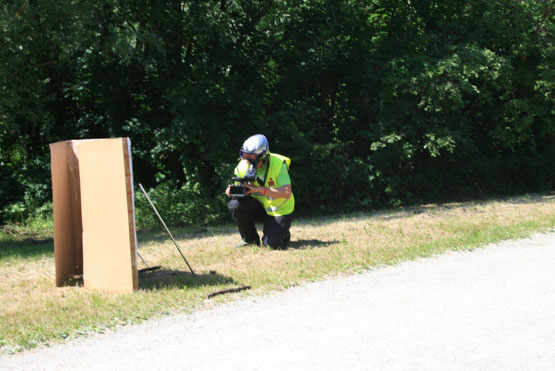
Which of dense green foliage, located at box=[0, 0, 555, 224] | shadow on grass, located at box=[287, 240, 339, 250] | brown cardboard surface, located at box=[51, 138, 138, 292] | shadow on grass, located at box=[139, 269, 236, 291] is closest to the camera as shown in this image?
brown cardboard surface, located at box=[51, 138, 138, 292]

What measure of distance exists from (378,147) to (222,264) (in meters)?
7.99

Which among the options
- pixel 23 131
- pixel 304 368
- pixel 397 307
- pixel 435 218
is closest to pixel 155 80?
pixel 23 131

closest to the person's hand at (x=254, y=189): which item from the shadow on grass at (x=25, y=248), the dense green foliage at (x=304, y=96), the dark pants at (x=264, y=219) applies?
the dark pants at (x=264, y=219)

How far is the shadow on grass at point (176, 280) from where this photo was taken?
680 centimetres

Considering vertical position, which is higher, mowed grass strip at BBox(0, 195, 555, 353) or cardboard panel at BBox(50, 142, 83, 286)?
cardboard panel at BBox(50, 142, 83, 286)

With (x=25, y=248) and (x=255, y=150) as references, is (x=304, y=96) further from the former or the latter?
(x=25, y=248)

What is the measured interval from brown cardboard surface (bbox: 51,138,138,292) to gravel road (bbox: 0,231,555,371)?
1.39 meters

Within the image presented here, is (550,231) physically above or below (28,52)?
below

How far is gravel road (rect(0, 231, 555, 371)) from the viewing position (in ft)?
14.1

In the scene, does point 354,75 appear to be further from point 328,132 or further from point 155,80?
point 155,80

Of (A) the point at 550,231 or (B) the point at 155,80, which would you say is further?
(B) the point at 155,80

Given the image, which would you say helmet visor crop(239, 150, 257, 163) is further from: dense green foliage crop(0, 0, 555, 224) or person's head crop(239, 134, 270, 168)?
dense green foliage crop(0, 0, 555, 224)

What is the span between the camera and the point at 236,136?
46.5 ft

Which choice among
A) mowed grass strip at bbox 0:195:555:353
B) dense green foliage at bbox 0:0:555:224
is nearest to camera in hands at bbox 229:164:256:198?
mowed grass strip at bbox 0:195:555:353
